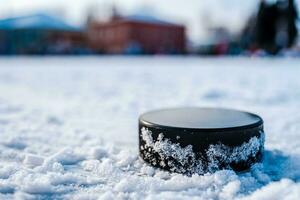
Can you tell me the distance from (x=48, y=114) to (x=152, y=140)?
2.53m

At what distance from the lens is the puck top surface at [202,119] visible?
192 cm

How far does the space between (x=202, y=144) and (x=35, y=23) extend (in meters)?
45.0

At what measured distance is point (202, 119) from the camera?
2.11 metres

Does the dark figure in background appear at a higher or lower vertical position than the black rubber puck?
higher

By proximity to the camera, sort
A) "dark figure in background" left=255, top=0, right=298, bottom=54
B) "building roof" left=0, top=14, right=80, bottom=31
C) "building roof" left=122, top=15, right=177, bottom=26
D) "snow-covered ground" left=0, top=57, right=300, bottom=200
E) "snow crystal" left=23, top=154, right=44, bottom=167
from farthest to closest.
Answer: "building roof" left=0, top=14, right=80, bottom=31 → "building roof" left=122, top=15, right=177, bottom=26 → "dark figure in background" left=255, top=0, right=298, bottom=54 → "snow crystal" left=23, top=154, right=44, bottom=167 → "snow-covered ground" left=0, top=57, right=300, bottom=200

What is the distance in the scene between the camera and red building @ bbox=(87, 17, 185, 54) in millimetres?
39219

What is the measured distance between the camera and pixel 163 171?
77.2 inches

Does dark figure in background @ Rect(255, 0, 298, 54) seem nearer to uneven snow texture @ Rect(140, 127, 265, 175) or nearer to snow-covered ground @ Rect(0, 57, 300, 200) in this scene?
snow-covered ground @ Rect(0, 57, 300, 200)

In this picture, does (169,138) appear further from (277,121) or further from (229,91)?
(229,91)

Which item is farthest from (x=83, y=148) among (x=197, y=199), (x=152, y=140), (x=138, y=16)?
(x=138, y=16)

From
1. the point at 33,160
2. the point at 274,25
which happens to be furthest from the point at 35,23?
the point at 33,160

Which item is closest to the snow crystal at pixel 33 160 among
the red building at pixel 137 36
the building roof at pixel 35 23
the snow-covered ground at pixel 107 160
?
the snow-covered ground at pixel 107 160

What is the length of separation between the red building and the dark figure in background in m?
11.3

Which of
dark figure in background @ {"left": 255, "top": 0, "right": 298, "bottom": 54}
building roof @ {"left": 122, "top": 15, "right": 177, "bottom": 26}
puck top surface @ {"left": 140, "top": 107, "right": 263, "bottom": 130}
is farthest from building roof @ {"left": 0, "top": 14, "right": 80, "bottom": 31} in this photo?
puck top surface @ {"left": 140, "top": 107, "right": 263, "bottom": 130}
